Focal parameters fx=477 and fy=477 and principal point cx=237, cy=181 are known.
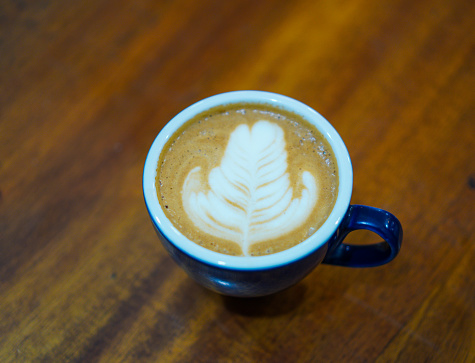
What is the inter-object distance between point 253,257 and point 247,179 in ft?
0.46

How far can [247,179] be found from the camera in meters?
0.65

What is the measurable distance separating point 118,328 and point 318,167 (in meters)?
0.37

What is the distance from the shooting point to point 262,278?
1.83 feet

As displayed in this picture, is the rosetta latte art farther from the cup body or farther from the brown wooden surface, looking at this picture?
the brown wooden surface

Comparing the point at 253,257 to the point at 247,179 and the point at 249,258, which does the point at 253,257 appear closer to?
the point at 249,258

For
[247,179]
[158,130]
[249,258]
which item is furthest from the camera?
[158,130]

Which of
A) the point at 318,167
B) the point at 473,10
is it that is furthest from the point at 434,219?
the point at 473,10

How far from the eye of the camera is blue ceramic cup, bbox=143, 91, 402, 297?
0.54 m

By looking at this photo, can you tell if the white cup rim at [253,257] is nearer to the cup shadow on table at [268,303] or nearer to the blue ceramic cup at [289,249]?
the blue ceramic cup at [289,249]

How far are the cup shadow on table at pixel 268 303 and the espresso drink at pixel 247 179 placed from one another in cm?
16

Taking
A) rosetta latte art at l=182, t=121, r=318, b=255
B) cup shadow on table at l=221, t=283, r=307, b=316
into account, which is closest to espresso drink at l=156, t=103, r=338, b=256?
rosetta latte art at l=182, t=121, r=318, b=255

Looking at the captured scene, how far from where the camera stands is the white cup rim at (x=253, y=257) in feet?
1.77

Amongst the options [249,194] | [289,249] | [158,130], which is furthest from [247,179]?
[158,130]

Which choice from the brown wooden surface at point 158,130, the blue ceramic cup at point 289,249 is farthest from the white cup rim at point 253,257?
the brown wooden surface at point 158,130
